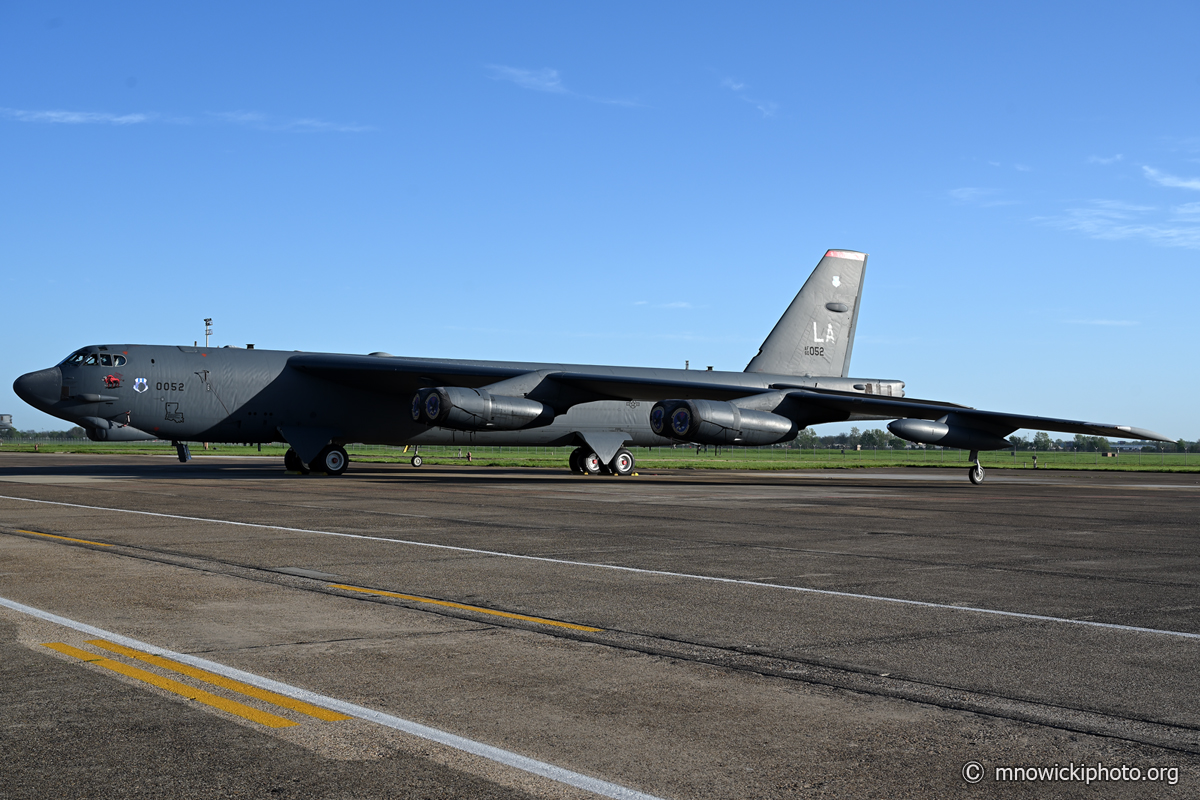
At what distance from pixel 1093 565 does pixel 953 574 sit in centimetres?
201

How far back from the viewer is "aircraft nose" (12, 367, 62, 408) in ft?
90.8

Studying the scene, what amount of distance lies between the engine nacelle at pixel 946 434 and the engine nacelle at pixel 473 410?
10.5 metres

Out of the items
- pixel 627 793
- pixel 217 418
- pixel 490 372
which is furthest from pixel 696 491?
pixel 627 793

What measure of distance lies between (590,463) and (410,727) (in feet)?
102

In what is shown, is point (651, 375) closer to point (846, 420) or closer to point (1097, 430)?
point (846, 420)

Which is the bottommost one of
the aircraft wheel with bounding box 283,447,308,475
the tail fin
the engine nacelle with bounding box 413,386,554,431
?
the aircraft wheel with bounding box 283,447,308,475

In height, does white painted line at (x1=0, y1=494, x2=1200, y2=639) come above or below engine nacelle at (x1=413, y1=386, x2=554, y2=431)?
below

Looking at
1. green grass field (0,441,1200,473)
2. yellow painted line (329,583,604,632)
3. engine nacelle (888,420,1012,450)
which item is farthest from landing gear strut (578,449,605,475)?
yellow painted line (329,583,604,632)

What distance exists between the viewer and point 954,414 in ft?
97.7

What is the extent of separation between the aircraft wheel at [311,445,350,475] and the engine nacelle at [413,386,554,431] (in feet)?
14.8

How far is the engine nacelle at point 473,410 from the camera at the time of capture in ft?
89.2

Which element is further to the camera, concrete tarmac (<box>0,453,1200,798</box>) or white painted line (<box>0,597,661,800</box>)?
concrete tarmac (<box>0,453,1200,798</box>)

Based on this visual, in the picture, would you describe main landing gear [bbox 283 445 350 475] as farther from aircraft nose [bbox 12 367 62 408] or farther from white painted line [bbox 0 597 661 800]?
white painted line [bbox 0 597 661 800]

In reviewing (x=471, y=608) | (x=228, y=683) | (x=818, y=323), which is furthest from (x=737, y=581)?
(x=818, y=323)
